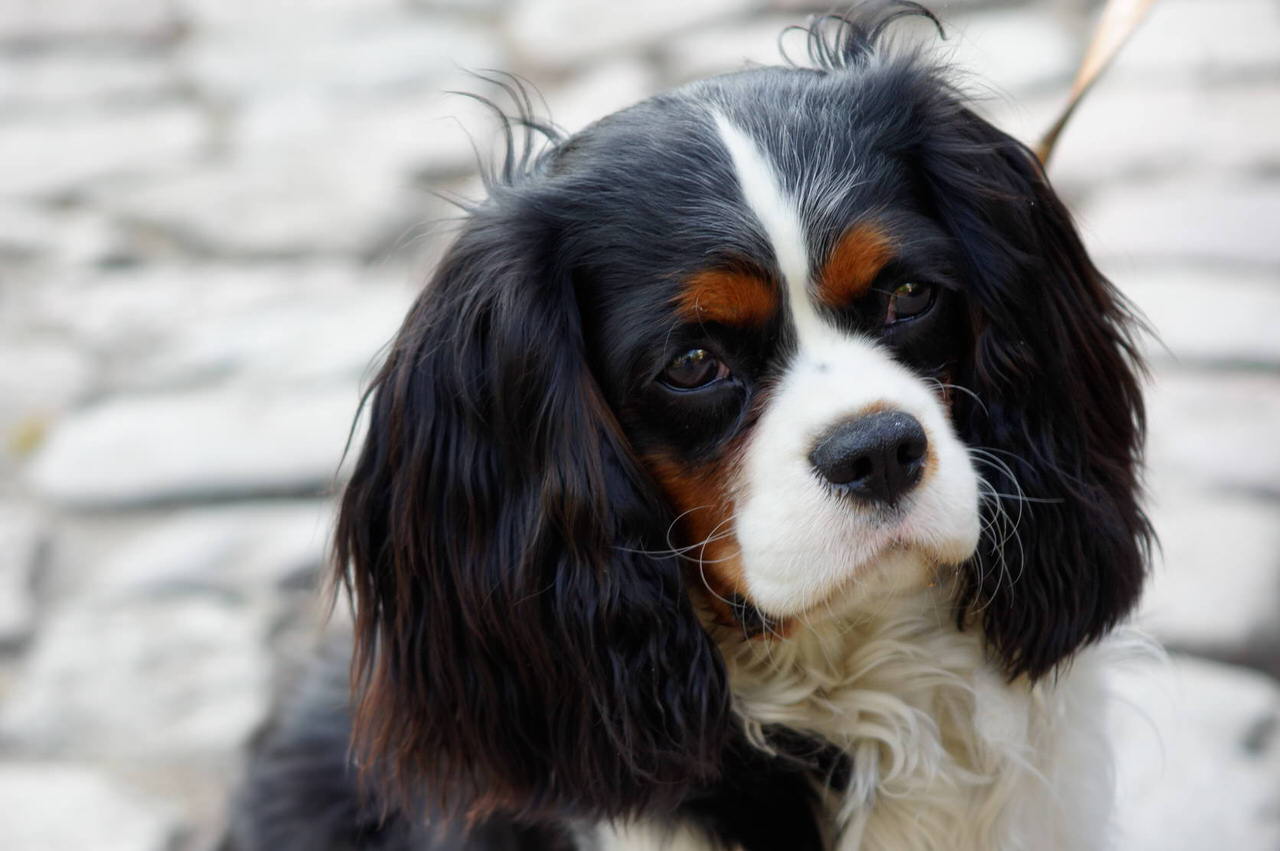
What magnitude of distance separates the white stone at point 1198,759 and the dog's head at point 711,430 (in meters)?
0.67

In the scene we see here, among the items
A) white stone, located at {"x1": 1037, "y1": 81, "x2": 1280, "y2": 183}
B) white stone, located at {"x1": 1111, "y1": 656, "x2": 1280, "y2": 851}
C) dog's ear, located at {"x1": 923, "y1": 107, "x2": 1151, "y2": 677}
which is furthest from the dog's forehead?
white stone, located at {"x1": 1037, "y1": 81, "x2": 1280, "y2": 183}

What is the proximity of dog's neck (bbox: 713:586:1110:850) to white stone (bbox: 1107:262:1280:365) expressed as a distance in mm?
1541

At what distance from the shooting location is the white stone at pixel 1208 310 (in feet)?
11.0

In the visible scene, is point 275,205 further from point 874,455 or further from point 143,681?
point 874,455

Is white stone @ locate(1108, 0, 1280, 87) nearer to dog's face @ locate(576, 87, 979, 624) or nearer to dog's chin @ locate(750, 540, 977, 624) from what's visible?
dog's face @ locate(576, 87, 979, 624)

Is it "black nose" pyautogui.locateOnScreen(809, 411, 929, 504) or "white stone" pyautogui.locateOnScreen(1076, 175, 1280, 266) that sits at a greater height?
"black nose" pyautogui.locateOnScreen(809, 411, 929, 504)

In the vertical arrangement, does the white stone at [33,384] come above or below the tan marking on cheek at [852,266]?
below

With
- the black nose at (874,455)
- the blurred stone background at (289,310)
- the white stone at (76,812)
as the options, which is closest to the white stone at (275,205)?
the blurred stone background at (289,310)

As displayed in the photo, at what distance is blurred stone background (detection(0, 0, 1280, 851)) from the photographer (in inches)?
108

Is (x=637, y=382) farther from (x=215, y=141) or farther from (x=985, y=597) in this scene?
(x=215, y=141)

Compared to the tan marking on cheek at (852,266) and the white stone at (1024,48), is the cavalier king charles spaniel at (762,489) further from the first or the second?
the white stone at (1024,48)

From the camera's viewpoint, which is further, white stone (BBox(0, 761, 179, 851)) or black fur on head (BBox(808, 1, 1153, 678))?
white stone (BBox(0, 761, 179, 851))

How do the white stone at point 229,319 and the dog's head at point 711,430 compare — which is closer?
the dog's head at point 711,430

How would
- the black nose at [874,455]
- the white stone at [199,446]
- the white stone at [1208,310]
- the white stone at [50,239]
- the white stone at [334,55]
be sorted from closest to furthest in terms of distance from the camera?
1. the black nose at [874,455]
2. the white stone at [1208,310]
3. the white stone at [199,446]
4. the white stone at [50,239]
5. the white stone at [334,55]
